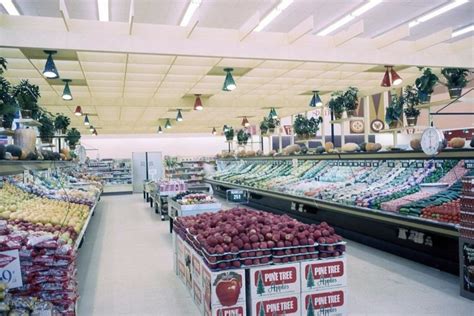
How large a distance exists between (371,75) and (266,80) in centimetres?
285

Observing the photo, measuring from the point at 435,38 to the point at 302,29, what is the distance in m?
2.99

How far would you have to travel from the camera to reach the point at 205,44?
278 inches

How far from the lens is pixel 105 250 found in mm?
6645

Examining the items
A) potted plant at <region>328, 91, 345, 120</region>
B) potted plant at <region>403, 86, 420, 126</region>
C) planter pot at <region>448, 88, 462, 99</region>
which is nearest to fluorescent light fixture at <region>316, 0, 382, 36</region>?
potted plant at <region>328, 91, 345, 120</region>

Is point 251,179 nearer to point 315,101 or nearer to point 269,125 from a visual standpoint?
point 269,125

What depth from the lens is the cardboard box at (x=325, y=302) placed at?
327 centimetres

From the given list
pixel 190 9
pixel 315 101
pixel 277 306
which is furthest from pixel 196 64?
pixel 277 306

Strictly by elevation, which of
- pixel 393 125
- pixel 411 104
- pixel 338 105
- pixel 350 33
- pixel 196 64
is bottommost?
pixel 393 125

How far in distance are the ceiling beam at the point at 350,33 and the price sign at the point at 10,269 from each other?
6.35 meters

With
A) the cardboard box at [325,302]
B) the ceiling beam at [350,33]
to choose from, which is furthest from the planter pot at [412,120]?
the cardboard box at [325,302]

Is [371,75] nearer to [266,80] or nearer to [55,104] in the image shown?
[266,80]

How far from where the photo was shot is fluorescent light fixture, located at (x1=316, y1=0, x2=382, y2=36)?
9.74 metres

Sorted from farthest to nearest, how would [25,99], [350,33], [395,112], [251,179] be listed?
[251,179], [350,33], [395,112], [25,99]

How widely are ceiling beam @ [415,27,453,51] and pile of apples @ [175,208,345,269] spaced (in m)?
6.12
